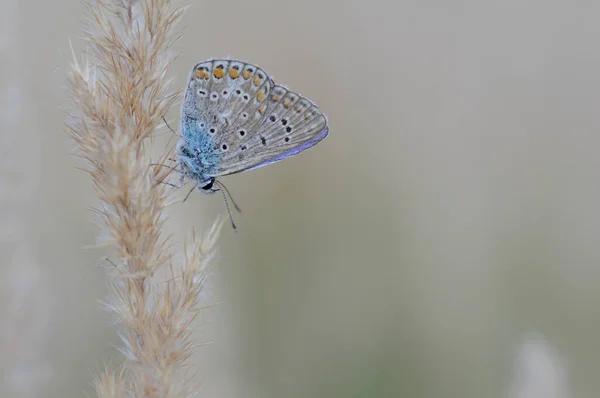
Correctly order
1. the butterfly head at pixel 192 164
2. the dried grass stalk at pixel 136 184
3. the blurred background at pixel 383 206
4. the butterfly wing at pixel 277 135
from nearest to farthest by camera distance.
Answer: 1. the dried grass stalk at pixel 136 184
2. the butterfly head at pixel 192 164
3. the butterfly wing at pixel 277 135
4. the blurred background at pixel 383 206

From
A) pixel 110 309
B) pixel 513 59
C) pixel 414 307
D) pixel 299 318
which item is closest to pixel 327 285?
pixel 299 318

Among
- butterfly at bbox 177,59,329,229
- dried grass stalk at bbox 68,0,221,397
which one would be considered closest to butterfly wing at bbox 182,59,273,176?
butterfly at bbox 177,59,329,229

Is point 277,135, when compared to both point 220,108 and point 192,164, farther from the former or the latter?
point 192,164

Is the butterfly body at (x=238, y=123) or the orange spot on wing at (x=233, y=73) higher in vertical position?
the orange spot on wing at (x=233, y=73)

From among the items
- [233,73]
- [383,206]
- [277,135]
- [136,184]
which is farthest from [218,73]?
[383,206]

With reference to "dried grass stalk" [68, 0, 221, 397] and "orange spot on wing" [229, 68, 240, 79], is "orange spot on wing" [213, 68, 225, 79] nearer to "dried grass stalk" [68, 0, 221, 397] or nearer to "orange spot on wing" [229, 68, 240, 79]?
"orange spot on wing" [229, 68, 240, 79]

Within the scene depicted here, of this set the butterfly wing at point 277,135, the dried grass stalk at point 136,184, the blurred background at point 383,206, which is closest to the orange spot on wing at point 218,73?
the butterfly wing at point 277,135

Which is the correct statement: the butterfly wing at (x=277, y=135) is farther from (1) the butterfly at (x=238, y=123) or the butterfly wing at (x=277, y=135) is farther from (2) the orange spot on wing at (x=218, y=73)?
(2) the orange spot on wing at (x=218, y=73)

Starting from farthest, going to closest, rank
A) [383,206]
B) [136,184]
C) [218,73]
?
[383,206] < [218,73] < [136,184]
